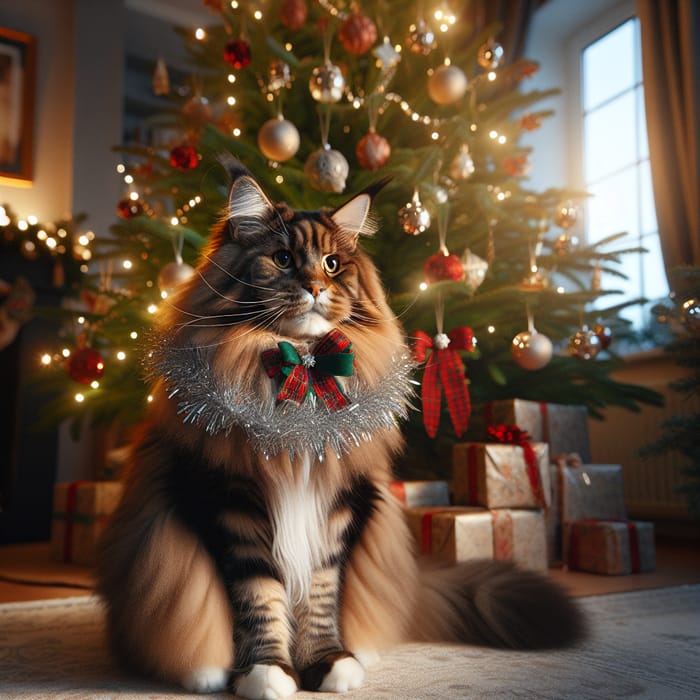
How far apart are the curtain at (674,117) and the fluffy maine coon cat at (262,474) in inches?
77.7

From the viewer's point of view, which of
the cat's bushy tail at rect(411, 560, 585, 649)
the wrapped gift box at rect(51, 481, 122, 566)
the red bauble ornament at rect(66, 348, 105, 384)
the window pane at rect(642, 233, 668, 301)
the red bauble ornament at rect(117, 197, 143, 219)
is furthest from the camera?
the window pane at rect(642, 233, 668, 301)

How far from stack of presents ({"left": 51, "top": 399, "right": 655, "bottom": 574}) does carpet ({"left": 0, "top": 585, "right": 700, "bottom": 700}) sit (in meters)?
0.39

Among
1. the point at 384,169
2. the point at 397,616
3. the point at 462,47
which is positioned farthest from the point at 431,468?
the point at 462,47

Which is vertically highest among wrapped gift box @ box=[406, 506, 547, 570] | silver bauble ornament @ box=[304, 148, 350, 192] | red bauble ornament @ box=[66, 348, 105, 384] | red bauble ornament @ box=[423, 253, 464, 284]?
silver bauble ornament @ box=[304, 148, 350, 192]

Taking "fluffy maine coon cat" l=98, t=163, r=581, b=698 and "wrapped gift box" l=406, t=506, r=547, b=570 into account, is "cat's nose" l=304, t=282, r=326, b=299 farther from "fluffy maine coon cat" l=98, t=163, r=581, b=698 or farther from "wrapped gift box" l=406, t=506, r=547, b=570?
"wrapped gift box" l=406, t=506, r=547, b=570

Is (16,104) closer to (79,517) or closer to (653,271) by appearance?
(79,517)

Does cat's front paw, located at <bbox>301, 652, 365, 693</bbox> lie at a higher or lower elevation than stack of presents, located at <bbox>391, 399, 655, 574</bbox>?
lower

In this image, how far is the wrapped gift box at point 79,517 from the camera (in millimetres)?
2461

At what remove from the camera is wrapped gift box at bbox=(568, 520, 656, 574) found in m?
2.19

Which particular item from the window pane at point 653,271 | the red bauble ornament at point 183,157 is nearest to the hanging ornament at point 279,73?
the red bauble ornament at point 183,157

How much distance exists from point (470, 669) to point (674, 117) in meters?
2.45

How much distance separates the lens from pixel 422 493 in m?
2.06

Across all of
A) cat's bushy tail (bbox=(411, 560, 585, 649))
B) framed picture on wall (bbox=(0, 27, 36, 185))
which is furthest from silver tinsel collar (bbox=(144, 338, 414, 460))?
framed picture on wall (bbox=(0, 27, 36, 185))

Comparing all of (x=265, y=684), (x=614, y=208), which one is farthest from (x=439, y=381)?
(x=614, y=208)
